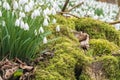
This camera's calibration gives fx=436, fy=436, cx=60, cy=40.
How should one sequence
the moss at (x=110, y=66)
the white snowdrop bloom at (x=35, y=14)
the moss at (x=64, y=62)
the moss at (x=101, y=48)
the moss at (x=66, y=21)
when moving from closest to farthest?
the moss at (x=64, y=62)
the white snowdrop bloom at (x=35, y=14)
the moss at (x=110, y=66)
the moss at (x=101, y=48)
the moss at (x=66, y=21)

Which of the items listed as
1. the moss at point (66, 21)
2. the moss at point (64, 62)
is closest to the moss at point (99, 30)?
the moss at point (66, 21)

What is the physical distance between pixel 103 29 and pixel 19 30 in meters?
1.57

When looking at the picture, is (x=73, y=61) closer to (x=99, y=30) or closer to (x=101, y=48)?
(x=101, y=48)

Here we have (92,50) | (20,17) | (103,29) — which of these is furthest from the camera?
(103,29)

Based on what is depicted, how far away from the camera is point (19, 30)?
3.63 metres

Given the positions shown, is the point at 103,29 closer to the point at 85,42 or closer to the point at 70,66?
the point at 85,42

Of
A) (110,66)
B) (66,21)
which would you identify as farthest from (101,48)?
(66,21)

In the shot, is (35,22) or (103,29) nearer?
(35,22)

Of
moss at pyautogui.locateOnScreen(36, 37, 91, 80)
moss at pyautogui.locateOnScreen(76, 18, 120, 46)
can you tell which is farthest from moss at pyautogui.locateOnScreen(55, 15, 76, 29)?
moss at pyautogui.locateOnScreen(36, 37, 91, 80)

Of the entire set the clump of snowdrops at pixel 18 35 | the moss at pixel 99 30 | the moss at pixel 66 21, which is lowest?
the moss at pixel 99 30

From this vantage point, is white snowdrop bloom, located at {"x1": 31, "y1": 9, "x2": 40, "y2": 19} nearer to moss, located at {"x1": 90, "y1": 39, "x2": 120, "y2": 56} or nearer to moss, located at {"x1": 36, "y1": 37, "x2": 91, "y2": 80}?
moss, located at {"x1": 36, "y1": 37, "x2": 91, "y2": 80}

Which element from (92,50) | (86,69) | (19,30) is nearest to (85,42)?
(92,50)

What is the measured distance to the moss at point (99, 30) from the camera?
495 cm

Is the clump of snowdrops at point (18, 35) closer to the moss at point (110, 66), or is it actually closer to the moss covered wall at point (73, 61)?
the moss covered wall at point (73, 61)
